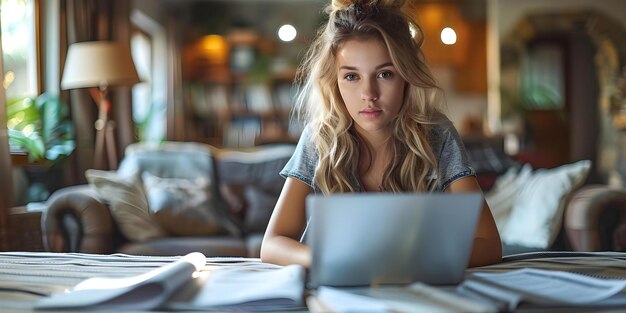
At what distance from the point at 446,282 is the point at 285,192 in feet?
1.95

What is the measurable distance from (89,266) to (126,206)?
241cm

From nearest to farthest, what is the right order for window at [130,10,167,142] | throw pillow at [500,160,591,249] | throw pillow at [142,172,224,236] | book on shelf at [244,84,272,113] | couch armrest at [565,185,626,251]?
couch armrest at [565,185,626,251], throw pillow at [500,160,591,249], throw pillow at [142,172,224,236], window at [130,10,167,142], book on shelf at [244,84,272,113]

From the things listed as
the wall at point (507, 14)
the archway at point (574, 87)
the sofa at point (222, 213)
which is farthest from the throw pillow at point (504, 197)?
the wall at point (507, 14)

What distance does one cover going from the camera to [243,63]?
9.02m

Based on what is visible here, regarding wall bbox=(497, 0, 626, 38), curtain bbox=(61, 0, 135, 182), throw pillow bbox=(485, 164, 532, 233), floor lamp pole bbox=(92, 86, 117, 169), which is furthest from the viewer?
wall bbox=(497, 0, 626, 38)

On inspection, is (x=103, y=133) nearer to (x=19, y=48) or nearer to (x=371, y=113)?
(x=19, y=48)

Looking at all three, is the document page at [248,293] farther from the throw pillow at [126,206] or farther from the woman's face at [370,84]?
the throw pillow at [126,206]

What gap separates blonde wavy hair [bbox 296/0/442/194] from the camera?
1.56 m

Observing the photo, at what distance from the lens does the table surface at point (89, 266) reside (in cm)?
100

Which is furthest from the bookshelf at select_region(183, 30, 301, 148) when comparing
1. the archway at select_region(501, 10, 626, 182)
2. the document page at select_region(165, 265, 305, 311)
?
the document page at select_region(165, 265, 305, 311)

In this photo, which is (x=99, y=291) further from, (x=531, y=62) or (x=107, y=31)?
(x=531, y=62)

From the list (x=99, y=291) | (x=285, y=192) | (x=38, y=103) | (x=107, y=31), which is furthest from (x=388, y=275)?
(x=107, y=31)

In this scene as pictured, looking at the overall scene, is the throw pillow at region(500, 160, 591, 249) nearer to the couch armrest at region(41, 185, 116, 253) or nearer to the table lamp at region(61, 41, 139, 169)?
the couch armrest at region(41, 185, 116, 253)

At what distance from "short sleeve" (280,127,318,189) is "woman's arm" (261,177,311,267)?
1 cm
